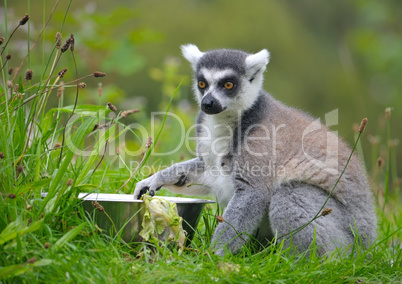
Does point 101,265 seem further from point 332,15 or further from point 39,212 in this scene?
point 332,15

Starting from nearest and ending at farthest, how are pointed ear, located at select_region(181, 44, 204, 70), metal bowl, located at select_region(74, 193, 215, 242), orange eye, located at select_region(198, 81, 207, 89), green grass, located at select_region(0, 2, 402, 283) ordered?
green grass, located at select_region(0, 2, 402, 283), metal bowl, located at select_region(74, 193, 215, 242), orange eye, located at select_region(198, 81, 207, 89), pointed ear, located at select_region(181, 44, 204, 70)

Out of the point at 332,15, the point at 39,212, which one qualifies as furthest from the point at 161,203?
the point at 332,15

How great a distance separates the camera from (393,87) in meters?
10.3

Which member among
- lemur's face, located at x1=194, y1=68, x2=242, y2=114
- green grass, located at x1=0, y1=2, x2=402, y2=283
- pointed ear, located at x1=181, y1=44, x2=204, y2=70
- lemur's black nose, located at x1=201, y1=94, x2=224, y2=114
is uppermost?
pointed ear, located at x1=181, y1=44, x2=204, y2=70

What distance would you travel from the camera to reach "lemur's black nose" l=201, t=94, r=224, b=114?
3451 mm

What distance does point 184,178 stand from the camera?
12.3 feet

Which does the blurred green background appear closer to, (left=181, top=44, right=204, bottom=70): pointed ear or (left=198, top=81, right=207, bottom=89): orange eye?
(left=181, top=44, right=204, bottom=70): pointed ear

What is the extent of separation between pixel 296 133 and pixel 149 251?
148 cm

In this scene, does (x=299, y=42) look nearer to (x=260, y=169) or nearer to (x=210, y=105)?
(x=210, y=105)

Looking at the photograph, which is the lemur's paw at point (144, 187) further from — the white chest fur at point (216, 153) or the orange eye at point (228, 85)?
the orange eye at point (228, 85)

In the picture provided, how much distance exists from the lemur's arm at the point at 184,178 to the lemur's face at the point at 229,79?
510mm

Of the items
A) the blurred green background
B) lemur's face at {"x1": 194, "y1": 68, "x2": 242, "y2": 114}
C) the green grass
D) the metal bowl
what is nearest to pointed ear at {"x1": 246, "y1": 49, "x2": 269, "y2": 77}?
lemur's face at {"x1": 194, "y1": 68, "x2": 242, "y2": 114}

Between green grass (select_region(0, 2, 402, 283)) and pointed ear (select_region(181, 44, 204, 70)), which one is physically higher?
pointed ear (select_region(181, 44, 204, 70))

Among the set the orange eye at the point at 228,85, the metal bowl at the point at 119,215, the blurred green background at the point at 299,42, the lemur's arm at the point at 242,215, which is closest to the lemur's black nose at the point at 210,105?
the orange eye at the point at 228,85
